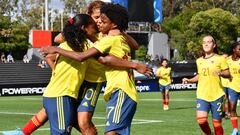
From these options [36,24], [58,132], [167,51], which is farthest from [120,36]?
[36,24]

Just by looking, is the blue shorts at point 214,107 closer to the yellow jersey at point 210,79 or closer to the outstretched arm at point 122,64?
the yellow jersey at point 210,79

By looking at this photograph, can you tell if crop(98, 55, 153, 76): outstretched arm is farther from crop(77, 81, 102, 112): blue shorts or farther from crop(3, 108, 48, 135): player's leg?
crop(3, 108, 48, 135): player's leg

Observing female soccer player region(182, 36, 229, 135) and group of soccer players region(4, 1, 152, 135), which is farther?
female soccer player region(182, 36, 229, 135)

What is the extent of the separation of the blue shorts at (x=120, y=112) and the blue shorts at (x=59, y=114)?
601 mm

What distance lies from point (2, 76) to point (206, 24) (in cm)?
3130

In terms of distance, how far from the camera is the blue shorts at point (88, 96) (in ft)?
27.5

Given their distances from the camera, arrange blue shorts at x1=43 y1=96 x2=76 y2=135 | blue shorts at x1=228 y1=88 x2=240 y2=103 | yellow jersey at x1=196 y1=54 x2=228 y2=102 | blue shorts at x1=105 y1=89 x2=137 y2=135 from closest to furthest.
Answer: blue shorts at x1=105 y1=89 x2=137 y2=135
blue shorts at x1=43 y1=96 x2=76 y2=135
yellow jersey at x1=196 y1=54 x2=228 y2=102
blue shorts at x1=228 y1=88 x2=240 y2=103

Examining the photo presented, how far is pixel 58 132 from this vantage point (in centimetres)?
764

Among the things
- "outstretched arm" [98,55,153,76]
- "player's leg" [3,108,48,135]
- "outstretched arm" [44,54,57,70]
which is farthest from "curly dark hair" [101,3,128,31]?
"player's leg" [3,108,48,135]

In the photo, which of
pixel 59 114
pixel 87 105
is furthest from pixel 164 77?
pixel 59 114

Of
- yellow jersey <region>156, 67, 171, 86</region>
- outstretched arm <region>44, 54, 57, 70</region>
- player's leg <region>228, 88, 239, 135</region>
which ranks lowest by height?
yellow jersey <region>156, 67, 171, 86</region>

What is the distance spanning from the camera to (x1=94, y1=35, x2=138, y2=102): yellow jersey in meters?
7.37

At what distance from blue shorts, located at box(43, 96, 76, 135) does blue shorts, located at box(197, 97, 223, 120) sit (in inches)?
160

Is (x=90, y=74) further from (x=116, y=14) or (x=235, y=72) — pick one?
(x=235, y=72)
